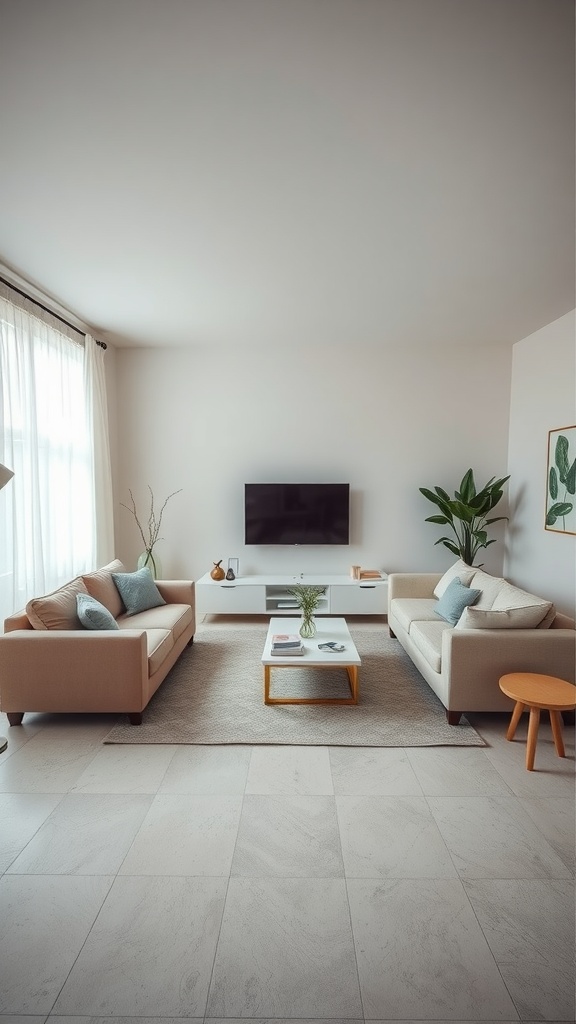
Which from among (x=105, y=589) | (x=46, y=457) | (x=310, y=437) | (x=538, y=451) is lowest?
(x=105, y=589)

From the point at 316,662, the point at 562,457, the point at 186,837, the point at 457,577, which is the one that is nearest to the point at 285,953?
the point at 186,837

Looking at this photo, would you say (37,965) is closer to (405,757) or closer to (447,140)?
(405,757)

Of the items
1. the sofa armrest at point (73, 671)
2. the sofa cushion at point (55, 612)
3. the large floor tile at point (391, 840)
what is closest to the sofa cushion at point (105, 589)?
the sofa cushion at point (55, 612)

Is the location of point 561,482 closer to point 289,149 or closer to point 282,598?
point 282,598

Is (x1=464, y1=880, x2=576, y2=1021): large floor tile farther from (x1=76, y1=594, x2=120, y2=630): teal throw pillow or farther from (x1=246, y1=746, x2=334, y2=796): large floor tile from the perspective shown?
(x1=76, y1=594, x2=120, y2=630): teal throw pillow

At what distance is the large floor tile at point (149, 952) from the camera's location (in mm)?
1482

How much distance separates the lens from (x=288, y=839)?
2146mm

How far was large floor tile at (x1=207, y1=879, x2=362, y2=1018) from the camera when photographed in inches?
58.3

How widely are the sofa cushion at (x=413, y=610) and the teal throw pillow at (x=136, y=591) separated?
6.69 ft

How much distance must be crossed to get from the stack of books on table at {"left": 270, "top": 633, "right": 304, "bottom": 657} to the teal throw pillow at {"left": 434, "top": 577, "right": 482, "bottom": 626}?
1.16 m

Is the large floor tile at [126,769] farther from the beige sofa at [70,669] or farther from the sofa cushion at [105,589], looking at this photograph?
the sofa cushion at [105,589]

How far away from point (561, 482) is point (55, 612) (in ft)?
13.4

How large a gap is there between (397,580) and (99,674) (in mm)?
2780

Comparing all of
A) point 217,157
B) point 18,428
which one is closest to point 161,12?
point 217,157
